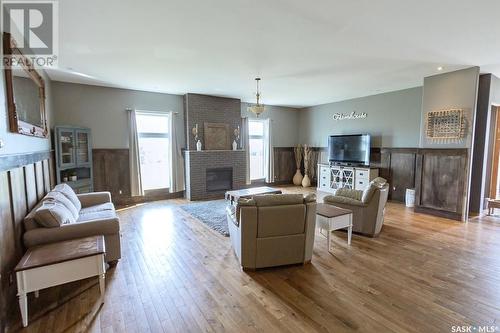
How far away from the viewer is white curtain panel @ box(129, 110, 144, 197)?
240 inches

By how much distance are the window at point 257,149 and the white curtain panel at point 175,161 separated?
8.23 feet

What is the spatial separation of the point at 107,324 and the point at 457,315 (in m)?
2.96

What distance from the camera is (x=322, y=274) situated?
2.81 m

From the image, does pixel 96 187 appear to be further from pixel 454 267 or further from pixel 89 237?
pixel 454 267

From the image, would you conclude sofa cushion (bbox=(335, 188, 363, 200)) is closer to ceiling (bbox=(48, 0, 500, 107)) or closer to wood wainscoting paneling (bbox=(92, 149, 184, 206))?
ceiling (bbox=(48, 0, 500, 107))

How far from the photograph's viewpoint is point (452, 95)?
4766 mm

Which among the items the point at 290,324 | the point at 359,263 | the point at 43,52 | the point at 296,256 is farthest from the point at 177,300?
the point at 43,52

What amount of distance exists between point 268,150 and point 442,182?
4.86m

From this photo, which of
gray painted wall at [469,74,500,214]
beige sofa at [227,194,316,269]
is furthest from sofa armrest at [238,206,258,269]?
gray painted wall at [469,74,500,214]

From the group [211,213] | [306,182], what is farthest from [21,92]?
[306,182]

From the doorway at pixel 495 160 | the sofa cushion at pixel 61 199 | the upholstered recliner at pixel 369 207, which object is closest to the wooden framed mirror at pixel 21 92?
the sofa cushion at pixel 61 199

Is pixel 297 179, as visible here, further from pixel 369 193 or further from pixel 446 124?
pixel 369 193

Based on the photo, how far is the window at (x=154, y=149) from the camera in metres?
6.45

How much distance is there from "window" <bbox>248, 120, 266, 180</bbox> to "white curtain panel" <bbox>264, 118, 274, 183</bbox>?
0.40ft
